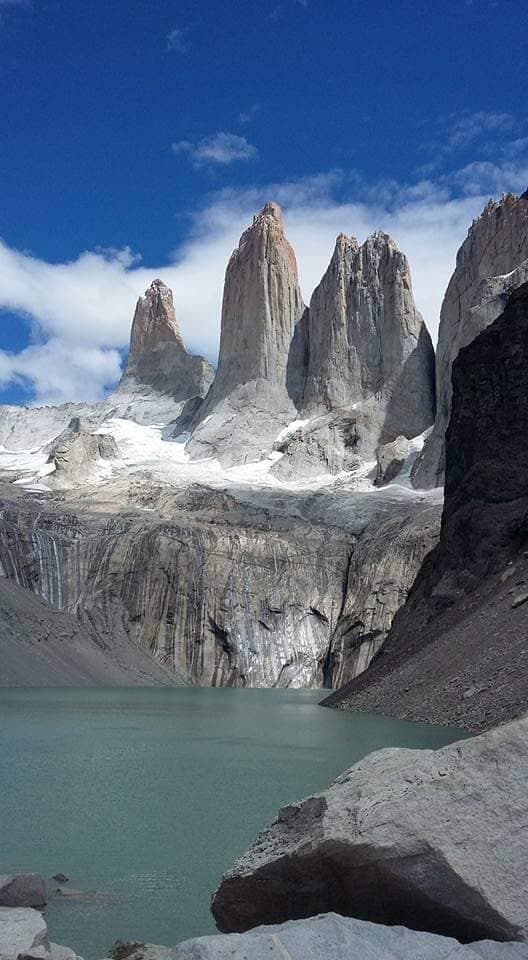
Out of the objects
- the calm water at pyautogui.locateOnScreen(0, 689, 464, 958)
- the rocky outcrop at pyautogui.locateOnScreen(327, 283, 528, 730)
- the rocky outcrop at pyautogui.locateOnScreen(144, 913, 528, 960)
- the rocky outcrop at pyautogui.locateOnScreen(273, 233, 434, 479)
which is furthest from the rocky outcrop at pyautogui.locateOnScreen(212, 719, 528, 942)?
the rocky outcrop at pyautogui.locateOnScreen(273, 233, 434, 479)

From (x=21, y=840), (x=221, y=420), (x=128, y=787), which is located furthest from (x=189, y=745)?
(x=221, y=420)

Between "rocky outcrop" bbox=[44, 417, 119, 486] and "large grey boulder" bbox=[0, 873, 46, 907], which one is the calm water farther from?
"rocky outcrop" bbox=[44, 417, 119, 486]

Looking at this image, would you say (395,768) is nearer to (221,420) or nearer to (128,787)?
(128,787)

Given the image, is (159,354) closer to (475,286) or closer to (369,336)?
(369,336)

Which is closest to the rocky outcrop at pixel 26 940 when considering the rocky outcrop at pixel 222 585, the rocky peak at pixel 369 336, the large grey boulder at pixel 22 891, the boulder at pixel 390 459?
the large grey boulder at pixel 22 891

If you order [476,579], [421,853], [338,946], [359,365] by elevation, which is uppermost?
[359,365]

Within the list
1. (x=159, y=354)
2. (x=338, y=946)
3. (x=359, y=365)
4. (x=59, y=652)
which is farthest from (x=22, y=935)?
(x=159, y=354)
